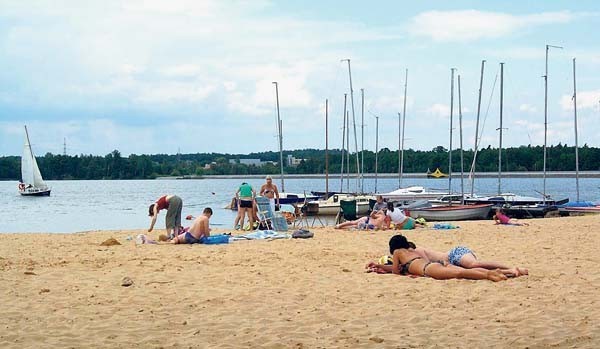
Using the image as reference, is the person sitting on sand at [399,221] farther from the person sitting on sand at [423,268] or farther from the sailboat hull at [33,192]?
the sailboat hull at [33,192]

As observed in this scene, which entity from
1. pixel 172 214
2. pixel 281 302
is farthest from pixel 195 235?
pixel 281 302

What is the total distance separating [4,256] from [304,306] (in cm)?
741

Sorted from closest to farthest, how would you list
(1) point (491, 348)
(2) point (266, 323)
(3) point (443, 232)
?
(1) point (491, 348) → (2) point (266, 323) → (3) point (443, 232)

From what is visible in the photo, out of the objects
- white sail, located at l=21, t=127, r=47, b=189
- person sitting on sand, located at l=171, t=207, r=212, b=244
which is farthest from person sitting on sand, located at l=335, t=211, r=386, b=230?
white sail, located at l=21, t=127, r=47, b=189

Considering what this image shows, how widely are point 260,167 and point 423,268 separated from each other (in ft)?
498

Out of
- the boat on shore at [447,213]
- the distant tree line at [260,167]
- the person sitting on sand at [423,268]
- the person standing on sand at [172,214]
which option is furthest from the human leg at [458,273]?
the distant tree line at [260,167]

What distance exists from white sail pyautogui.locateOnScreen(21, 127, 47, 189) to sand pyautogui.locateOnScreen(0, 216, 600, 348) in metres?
60.2

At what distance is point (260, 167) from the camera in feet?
534

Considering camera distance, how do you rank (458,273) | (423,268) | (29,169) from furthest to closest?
(29,169) < (423,268) < (458,273)

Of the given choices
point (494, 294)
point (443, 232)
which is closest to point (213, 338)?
point (494, 294)

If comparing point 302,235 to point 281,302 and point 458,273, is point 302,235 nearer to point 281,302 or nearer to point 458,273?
point 458,273

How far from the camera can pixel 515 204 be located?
36.1 m

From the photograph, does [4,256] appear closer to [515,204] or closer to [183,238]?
[183,238]

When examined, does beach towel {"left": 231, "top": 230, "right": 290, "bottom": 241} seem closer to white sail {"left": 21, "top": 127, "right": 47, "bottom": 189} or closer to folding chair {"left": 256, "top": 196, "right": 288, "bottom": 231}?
folding chair {"left": 256, "top": 196, "right": 288, "bottom": 231}
